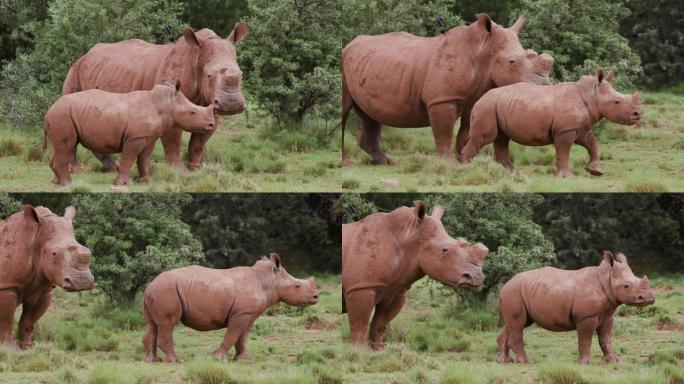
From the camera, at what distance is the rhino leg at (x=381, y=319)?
26031 mm

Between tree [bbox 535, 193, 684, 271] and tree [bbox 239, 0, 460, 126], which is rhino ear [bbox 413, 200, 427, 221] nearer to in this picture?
tree [bbox 239, 0, 460, 126]

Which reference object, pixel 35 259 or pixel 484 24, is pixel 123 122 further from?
pixel 484 24

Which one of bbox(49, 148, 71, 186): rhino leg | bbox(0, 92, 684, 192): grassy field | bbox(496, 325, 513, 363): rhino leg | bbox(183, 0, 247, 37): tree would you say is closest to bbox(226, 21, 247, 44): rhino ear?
bbox(0, 92, 684, 192): grassy field

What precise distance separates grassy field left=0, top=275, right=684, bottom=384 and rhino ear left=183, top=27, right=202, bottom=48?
4574mm

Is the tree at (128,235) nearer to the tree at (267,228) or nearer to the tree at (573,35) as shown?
the tree at (267,228)

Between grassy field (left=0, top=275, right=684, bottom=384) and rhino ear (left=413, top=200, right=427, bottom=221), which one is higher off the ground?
rhino ear (left=413, top=200, right=427, bottom=221)

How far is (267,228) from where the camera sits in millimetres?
33594

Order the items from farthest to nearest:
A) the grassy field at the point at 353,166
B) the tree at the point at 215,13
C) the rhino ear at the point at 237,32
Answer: the tree at the point at 215,13
the rhino ear at the point at 237,32
the grassy field at the point at 353,166

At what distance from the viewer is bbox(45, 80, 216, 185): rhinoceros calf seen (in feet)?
83.0

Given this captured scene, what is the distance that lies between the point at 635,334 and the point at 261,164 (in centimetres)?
668

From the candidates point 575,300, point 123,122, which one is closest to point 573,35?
point 575,300

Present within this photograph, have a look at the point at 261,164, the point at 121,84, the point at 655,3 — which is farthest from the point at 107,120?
the point at 655,3

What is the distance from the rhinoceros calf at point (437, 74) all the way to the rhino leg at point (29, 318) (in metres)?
5.85

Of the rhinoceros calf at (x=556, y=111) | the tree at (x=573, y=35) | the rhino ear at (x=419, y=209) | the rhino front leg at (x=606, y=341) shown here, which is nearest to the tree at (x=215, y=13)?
the tree at (x=573, y=35)
